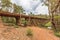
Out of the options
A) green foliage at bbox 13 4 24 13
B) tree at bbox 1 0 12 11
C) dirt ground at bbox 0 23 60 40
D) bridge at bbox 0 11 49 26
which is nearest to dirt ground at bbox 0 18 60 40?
dirt ground at bbox 0 23 60 40

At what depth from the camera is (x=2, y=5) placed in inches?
798

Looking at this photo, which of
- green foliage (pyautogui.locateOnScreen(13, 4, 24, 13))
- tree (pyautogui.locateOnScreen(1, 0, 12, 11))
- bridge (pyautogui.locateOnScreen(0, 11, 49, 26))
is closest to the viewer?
bridge (pyautogui.locateOnScreen(0, 11, 49, 26))

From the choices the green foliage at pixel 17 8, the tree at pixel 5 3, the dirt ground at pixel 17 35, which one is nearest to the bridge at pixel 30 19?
the green foliage at pixel 17 8

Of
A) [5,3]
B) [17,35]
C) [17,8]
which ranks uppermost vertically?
[5,3]

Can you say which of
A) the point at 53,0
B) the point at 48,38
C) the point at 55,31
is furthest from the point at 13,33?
the point at 53,0

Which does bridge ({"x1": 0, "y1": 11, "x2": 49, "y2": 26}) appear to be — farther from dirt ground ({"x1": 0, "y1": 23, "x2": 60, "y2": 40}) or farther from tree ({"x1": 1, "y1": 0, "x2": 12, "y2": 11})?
tree ({"x1": 1, "y1": 0, "x2": 12, "y2": 11})

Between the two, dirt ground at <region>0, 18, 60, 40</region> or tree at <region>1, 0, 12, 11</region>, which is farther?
tree at <region>1, 0, 12, 11</region>

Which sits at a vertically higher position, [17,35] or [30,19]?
[30,19]

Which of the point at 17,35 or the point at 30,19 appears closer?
the point at 17,35

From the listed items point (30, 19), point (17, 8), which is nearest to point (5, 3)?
point (17, 8)

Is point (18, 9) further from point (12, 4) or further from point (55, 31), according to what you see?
point (55, 31)

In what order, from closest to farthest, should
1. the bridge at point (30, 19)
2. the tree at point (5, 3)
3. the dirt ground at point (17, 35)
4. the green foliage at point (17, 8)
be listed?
the dirt ground at point (17, 35)
the bridge at point (30, 19)
the tree at point (5, 3)
the green foliage at point (17, 8)

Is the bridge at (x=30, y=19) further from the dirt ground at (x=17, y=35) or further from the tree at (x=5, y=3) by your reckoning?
the tree at (x=5, y=3)

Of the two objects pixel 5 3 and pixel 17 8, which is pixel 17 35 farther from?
pixel 17 8
